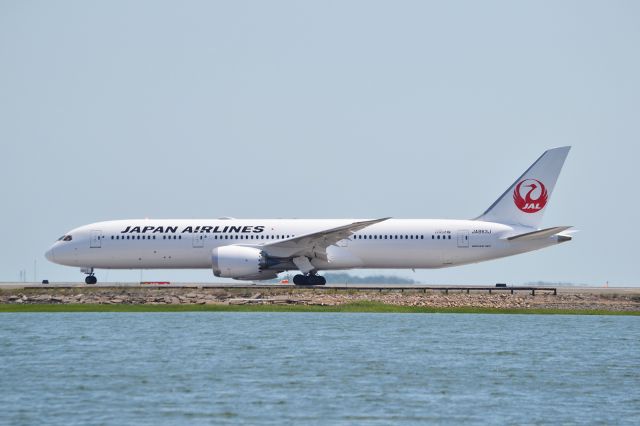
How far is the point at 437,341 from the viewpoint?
38.7m

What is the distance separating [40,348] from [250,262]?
845 inches

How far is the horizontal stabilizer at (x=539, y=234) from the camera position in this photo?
57344 mm

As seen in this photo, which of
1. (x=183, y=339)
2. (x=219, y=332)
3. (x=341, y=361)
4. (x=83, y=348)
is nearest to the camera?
(x=341, y=361)

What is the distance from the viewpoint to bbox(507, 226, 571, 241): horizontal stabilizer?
2258 inches

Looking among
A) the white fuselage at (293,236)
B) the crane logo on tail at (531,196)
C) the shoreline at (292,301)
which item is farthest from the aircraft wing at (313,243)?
the crane logo on tail at (531,196)

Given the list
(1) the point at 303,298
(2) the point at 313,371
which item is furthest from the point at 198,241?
(2) the point at 313,371

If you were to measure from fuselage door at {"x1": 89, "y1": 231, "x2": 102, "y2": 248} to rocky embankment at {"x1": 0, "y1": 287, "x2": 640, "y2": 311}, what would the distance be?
5.19 m

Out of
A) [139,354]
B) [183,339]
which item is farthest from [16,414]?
[183,339]

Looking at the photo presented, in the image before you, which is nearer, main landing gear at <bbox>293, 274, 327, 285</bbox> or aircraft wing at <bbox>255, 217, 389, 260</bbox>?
aircraft wing at <bbox>255, 217, 389, 260</bbox>

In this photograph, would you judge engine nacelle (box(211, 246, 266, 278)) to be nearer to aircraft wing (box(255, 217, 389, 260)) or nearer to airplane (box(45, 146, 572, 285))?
airplane (box(45, 146, 572, 285))

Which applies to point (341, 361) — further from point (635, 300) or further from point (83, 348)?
point (635, 300)

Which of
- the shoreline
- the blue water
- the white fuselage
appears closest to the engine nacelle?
the shoreline

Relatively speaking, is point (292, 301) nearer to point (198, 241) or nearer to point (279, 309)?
point (279, 309)

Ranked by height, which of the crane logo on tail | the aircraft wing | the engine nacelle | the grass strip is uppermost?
the crane logo on tail
